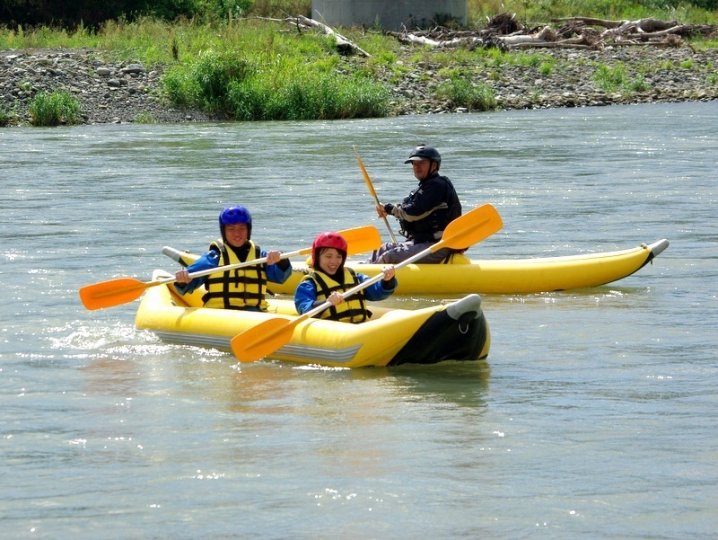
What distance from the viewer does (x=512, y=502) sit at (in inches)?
207

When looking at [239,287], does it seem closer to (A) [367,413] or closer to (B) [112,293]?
(B) [112,293]

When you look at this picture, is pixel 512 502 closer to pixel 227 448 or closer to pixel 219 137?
pixel 227 448

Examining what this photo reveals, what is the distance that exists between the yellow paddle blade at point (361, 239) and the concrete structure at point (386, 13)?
22.4 meters

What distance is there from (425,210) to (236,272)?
190 cm

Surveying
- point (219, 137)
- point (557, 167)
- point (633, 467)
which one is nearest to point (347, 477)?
point (633, 467)

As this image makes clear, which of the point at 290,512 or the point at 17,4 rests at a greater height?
the point at 17,4

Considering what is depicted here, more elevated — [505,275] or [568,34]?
[568,34]

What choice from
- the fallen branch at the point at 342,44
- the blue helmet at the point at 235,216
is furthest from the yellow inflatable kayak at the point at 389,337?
the fallen branch at the point at 342,44

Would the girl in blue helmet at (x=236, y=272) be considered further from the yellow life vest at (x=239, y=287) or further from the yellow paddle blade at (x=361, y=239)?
the yellow paddle blade at (x=361, y=239)

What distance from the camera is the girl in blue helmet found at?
8180 mm

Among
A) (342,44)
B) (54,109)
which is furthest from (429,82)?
(54,109)

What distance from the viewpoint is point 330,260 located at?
757 centimetres

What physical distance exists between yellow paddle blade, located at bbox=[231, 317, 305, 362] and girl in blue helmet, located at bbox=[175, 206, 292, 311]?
0.85m

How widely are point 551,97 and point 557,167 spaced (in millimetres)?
9491
